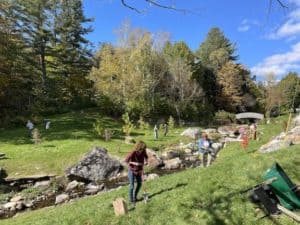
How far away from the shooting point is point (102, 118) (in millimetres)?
48000

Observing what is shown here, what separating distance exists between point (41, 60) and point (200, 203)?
1760 inches

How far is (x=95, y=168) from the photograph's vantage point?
24.7 meters

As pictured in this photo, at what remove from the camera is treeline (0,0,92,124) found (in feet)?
145

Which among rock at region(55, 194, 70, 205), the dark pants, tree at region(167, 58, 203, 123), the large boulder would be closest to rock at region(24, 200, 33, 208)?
rock at region(55, 194, 70, 205)

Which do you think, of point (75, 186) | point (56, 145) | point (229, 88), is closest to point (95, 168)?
point (75, 186)

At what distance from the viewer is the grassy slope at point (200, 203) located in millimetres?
10461

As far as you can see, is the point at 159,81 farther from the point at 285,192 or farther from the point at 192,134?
the point at 285,192

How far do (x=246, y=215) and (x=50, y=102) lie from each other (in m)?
43.3

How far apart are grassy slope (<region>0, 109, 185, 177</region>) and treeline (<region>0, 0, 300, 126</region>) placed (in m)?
5.83

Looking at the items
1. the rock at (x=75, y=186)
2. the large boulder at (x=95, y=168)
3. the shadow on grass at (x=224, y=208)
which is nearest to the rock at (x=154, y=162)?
the large boulder at (x=95, y=168)

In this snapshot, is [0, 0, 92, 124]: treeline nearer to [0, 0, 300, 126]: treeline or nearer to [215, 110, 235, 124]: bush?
[0, 0, 300, 126]: treeline

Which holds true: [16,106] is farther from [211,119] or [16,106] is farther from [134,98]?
[211,119]

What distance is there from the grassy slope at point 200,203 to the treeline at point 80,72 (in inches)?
1285

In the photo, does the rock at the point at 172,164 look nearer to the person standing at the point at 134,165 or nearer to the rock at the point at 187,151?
the rock at the point at 187,151
